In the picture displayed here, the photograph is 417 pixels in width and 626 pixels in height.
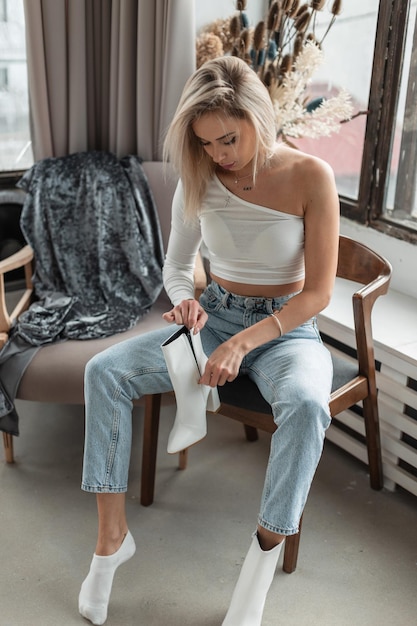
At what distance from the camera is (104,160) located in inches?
97.0

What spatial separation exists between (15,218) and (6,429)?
0.93 metres

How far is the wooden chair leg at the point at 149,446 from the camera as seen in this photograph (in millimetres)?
1893

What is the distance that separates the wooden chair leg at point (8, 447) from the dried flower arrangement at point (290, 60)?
1.32 metres

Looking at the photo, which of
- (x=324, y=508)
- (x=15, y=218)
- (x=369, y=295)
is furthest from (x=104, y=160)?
(x=324, y=508)

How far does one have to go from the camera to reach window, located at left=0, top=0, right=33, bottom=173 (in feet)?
8.49

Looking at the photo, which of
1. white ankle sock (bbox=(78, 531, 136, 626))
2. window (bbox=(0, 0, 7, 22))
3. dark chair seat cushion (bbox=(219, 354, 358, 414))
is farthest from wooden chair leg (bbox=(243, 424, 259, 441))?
window (bbox=(0, 0, 7, 22))

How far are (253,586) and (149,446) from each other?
56 centimetres

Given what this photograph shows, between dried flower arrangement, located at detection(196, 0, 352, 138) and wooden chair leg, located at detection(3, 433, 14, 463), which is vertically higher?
dried flower arrangement, located at detection(196, 0, 352, 138)

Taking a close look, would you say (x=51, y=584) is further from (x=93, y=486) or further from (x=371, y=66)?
(x=371, y=66)

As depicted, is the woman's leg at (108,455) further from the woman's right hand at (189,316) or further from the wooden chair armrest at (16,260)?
the wooden chair armrest at (16,260)

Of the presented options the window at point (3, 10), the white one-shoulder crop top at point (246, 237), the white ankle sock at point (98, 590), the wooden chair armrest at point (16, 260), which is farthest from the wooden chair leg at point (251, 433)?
the window at point (3, 10)

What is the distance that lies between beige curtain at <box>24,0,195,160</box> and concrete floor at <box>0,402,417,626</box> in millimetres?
1081

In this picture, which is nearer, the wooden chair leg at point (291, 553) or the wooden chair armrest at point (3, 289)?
the wooden chair leg at point (291, 553)

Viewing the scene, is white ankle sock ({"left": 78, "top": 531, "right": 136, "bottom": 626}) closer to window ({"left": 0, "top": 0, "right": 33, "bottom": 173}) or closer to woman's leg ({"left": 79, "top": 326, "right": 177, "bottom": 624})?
woman's leg ({"left": 79, "top": 326, "right": 177, "bottom": 624})
